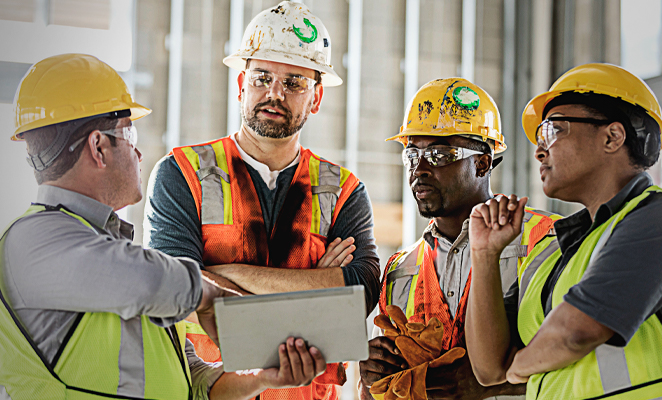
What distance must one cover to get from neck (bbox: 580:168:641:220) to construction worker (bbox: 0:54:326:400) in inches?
47.9

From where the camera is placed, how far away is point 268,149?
3.53 meters

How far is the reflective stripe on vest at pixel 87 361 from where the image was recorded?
194 centimetres

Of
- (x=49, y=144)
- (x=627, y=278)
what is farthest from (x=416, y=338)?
(x=49, y=144)

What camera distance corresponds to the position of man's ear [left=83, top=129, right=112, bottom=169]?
2.22 metres

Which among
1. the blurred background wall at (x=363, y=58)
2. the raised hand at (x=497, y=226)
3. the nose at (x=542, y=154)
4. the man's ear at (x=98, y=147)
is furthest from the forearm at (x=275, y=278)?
the blurred background wall at (x=363, y=58)

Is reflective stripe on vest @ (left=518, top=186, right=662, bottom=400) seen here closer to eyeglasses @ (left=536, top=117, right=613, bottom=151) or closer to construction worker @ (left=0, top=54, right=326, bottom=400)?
eyeglasses @ (left=536, top=117, right=613, bottom=151)

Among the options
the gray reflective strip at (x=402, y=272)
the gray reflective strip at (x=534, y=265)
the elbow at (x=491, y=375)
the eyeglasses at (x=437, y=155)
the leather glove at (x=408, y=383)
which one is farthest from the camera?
the eyeglasses at (x=437, y=155)

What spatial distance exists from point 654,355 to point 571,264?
0.41m

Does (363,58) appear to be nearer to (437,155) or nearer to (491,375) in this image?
(437,155)

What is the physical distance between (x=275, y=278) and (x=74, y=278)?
4.26ft

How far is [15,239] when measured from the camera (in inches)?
77.5

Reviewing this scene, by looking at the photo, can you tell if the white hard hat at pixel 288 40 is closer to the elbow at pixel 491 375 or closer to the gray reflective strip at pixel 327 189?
the gray reflective strip at pixel 327 189

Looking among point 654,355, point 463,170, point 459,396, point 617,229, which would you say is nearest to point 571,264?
point 617,229

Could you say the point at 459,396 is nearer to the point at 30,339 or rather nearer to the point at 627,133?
the point at 627,133
